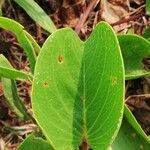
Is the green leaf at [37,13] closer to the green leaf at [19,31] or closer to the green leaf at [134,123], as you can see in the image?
the green leaf at [19,31]

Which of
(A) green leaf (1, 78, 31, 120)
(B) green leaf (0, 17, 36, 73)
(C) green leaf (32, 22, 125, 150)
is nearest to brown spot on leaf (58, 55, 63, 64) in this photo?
(C) green leaf (32, 22, 125, 150)

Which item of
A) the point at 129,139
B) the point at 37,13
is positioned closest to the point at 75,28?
the point at 37,13

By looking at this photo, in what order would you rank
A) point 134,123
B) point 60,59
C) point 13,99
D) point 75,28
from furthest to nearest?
point 75,28, point 13,99, point 134,123, point 60,59

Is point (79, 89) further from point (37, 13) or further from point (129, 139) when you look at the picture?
point (37, 13)

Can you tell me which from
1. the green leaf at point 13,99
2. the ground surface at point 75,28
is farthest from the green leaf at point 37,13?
the green leaf at point 13,99

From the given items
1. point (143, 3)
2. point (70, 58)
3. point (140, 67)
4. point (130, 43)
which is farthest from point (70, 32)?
point (143, 3)

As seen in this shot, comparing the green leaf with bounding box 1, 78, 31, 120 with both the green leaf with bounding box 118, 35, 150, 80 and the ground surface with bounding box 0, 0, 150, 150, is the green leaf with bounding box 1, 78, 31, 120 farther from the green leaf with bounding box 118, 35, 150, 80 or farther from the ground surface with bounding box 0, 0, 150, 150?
the green leaf with bounding box 118, 35, 150, 80
